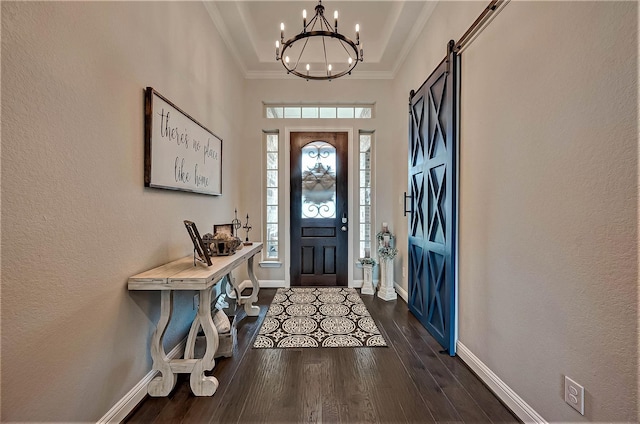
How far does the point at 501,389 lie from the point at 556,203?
45.3 inches

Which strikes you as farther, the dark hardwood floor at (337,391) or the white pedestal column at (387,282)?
the white pedestal column at (387,282)

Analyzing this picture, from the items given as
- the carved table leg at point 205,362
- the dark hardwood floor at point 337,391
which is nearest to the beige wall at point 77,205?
the carved table leg at point 205,362

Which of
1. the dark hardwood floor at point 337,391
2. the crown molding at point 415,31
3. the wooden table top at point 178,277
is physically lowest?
the dark hardwood floor at point 337,391

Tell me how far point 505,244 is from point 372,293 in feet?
7.15

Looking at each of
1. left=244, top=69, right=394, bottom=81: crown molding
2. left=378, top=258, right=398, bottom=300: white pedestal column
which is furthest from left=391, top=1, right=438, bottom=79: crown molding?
left=378, top=258, right=398, bottom=300: white pedestal column

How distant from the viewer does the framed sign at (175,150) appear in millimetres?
1623

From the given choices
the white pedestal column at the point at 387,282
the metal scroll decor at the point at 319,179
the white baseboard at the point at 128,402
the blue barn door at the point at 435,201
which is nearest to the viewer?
the white baseboard at the point at 128,402

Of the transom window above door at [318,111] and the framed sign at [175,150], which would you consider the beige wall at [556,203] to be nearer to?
the transom window above door at [318,111]

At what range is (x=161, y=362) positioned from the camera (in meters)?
1.57

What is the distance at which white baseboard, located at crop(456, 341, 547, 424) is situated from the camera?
1.34 metres

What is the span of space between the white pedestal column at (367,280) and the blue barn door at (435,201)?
700 millimetres

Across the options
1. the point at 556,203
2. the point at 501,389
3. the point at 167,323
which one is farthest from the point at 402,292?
the point at 167,323

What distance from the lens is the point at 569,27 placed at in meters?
1.14

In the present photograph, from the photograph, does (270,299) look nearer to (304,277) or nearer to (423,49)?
(304,277)
